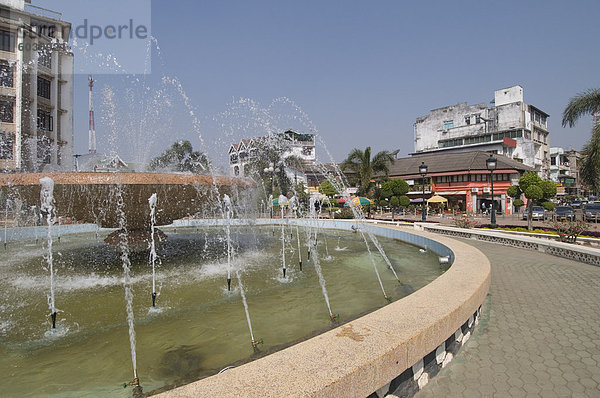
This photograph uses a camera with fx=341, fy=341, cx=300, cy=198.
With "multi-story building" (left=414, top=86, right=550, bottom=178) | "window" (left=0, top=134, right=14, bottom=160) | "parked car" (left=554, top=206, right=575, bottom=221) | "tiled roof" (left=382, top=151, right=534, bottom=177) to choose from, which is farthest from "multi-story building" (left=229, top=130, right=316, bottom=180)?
"multi-story building" (left=414, top=86, right=550, bottom=178)

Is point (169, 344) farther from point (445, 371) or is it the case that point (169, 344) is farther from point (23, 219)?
point (23, 219)

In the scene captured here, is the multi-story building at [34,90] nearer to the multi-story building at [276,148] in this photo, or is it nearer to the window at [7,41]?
the window at [7,41]

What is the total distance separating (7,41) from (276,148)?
2545cm

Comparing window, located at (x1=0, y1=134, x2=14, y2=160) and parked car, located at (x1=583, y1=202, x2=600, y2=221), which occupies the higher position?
window, located at (x1=0, y1=134, x2=14, y2=160)

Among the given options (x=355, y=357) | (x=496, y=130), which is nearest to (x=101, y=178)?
(x=355, y=357)

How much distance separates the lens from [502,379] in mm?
2770

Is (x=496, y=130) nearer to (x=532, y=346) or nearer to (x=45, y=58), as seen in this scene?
(x=45, y=58)

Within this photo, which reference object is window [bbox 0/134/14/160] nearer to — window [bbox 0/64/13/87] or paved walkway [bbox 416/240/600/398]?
window [bbox 0/64/13/87]

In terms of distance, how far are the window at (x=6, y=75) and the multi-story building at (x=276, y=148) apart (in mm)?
A: 18174

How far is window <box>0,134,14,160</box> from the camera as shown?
26205 millimetres

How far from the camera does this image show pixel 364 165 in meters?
32.1

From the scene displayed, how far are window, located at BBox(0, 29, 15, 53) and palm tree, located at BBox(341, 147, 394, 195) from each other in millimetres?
29179

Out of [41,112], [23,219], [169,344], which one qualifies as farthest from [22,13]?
[169,344]

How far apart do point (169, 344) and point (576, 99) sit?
62.8ft
